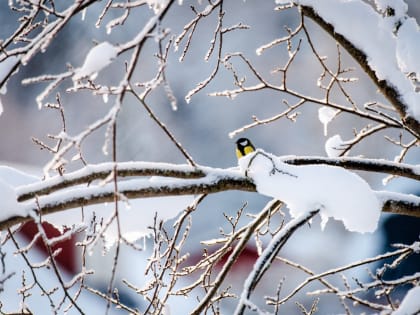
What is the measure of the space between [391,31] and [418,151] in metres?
10.4

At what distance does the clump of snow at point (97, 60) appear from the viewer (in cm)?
149

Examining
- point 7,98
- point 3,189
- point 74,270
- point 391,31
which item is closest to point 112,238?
point 3,189

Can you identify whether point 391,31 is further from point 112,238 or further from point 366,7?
point 112,238

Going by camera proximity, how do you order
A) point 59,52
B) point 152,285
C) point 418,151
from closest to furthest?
1. point 152,285
2. point 418,151
3. point 59,52

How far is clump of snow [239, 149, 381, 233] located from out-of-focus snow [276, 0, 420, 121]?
2.48 feet

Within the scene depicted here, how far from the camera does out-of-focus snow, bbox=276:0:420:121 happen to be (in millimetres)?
2873

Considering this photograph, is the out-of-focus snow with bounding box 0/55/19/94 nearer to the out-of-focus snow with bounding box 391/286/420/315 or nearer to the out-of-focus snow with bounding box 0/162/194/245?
the out-of-focus snow with bounding box 0/162/194/245

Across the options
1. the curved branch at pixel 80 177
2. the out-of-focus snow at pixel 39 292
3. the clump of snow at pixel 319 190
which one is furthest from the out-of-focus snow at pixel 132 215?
the out-of-focus snow at pixel 39 292

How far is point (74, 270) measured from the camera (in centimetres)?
1242

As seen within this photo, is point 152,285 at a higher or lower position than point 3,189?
lower

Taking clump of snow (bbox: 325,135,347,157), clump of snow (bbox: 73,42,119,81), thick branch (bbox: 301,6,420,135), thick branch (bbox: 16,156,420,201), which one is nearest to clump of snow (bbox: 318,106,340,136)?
clump of snow (bbox: 325,135,347,157)

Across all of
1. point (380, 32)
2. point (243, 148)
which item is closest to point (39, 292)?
point (243, 148)

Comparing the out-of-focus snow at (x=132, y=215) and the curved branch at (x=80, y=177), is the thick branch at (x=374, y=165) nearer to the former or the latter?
the out-of-focus snow at (x=132, y=215)

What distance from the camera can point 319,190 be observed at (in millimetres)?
2385
